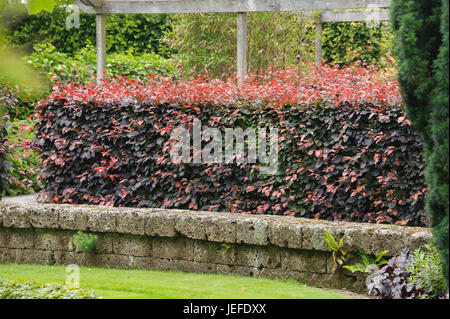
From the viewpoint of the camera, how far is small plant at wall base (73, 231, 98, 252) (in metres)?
5.41

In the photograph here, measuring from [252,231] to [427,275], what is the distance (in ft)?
4.91

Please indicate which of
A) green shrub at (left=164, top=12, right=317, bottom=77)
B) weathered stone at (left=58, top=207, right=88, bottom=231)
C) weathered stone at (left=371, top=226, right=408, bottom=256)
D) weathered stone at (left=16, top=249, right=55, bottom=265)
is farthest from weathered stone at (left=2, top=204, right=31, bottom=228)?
green shrub at (left=164, top=12, right=317, bottom=77)

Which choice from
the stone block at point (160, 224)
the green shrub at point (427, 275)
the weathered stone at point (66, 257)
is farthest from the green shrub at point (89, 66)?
the green shrub at point (427, 275)

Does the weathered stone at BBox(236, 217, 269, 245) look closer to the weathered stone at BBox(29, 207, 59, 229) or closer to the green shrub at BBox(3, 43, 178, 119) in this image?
the weathered stone at BBox(29, 207, 59, 229)

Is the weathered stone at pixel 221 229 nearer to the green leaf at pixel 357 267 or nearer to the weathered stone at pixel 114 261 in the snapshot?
the weathered stone at pixel 114 261

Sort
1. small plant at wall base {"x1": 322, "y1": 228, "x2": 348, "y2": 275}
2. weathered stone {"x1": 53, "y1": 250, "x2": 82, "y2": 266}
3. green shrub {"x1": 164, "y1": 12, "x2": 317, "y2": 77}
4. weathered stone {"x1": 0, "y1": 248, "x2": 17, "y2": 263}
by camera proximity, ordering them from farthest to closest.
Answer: green shrub {"x1": 164, "y1": 12, "x2": 317, "y2": 77} < weathered stone {"x1": 0, "y1": 248, "x2": 17, "y2": 263} < weathered stone {"x1": 53, "y1": 250, "x2": 82, "y2": 266} < small plant at wall base {"x1": 322, "y1": 228, "x2": 348, "y2": 275}

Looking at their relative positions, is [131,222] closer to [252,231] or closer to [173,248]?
[173,248]

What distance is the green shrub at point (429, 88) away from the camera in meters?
2.94

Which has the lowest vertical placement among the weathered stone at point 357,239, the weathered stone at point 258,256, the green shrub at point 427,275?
the weathered stone at point 258,256

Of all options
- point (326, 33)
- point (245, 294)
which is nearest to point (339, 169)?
point (245, 294)

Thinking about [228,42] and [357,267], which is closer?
[357,267]

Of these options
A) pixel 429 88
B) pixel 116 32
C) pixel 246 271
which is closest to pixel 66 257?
pixel 246 271

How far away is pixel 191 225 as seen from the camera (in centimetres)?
508

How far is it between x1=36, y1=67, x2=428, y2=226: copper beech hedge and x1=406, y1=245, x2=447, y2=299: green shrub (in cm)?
86
